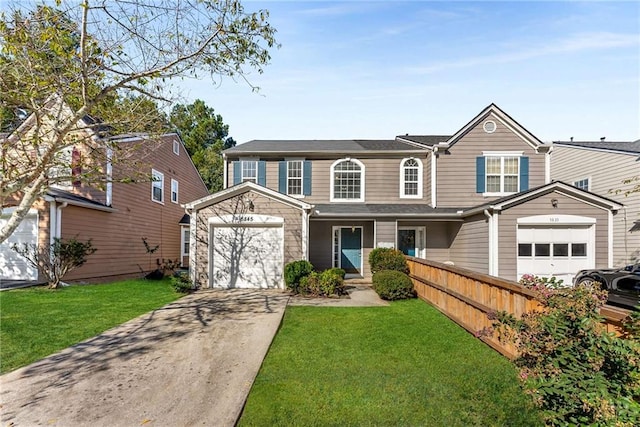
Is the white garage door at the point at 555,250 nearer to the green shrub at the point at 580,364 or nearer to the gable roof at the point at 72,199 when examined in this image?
the green shrub at the point at 580,364

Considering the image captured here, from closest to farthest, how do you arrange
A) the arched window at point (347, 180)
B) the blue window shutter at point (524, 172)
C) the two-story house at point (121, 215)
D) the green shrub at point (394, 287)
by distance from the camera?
the green shrub at point (394, 287) → the two-story house at point (121, 215) → the blue window shutter at point (524, 172) → the arched window at point (347, 180)

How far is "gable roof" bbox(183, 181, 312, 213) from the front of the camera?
11.2 metres

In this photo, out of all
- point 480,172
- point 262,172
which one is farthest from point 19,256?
point 480,172

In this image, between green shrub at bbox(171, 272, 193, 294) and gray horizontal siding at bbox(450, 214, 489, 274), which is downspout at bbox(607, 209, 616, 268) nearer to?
gray horizontal siding at bbox(450, 214, 489, 274)

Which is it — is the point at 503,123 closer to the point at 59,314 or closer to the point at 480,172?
the point at 480,172

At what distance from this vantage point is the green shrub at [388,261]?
437 inches

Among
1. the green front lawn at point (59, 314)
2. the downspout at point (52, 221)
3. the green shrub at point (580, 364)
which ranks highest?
the downspout at point (52, 221)

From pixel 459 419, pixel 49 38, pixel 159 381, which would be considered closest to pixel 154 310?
pixel 159 381

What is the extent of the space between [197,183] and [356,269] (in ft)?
45.4

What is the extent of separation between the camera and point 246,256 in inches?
446

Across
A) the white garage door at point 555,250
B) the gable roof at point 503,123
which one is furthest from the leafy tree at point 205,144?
the white garage door at point 555,250

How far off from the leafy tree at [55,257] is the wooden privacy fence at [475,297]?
11.5 m

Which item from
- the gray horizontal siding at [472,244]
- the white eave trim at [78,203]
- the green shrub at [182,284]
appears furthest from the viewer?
the gray horizontal siding at [472,244]

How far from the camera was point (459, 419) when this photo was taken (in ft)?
11.1
